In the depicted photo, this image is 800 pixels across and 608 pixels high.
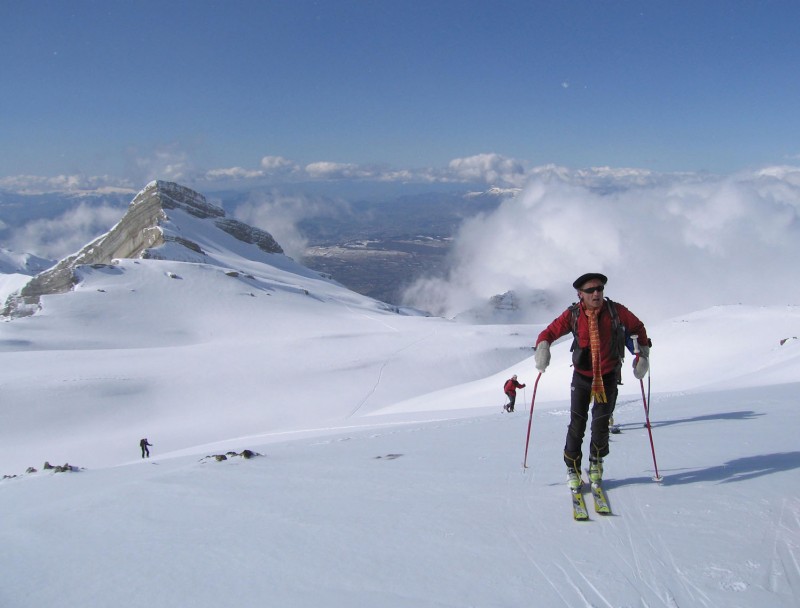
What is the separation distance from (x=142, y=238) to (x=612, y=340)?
11600 centimetres

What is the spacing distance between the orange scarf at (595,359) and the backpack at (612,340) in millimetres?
111

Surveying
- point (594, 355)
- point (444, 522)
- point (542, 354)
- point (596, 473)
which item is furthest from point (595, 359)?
point (444, 522)

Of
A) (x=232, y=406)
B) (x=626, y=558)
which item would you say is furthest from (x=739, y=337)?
(x=232, y=406)

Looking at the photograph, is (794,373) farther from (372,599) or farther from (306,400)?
(306,400)

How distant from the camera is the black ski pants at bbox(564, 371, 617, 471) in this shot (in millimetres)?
5551

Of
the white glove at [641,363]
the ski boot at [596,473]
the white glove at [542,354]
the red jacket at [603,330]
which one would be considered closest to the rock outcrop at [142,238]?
the white glove at [542,354]

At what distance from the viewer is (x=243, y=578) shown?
4012mm

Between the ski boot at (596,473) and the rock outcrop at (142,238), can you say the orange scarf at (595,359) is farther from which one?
the rock outcrop at (142,238)

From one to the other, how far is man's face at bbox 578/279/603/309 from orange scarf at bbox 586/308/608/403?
4.7 inches

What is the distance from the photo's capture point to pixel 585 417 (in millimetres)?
5688

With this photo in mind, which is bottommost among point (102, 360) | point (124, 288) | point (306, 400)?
point (306, 400)

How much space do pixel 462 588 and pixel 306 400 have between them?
102 ft

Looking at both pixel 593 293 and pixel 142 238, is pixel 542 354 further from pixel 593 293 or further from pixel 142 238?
pixel 142 238

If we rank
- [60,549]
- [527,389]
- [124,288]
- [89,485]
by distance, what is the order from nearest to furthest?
[60,549]
[89,485]
[527,389]
[124,288]
